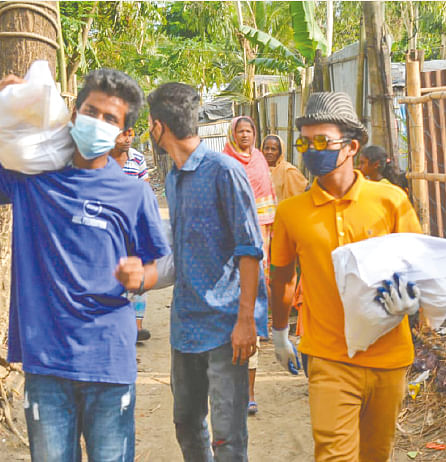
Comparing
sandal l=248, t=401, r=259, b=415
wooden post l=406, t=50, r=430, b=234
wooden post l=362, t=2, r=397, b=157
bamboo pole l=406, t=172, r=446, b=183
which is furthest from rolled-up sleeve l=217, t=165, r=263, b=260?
wooden post l=362, t=2, r=397, b=157

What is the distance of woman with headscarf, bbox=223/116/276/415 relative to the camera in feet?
20.5

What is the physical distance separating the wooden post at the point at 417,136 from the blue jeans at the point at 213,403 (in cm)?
262

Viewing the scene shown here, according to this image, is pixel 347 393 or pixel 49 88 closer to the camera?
pixel 49 88

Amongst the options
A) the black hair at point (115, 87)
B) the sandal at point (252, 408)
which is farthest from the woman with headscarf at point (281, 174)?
the black hair at point (115, 87)

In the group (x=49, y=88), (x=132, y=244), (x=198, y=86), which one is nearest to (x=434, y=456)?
(x=132, y=244)

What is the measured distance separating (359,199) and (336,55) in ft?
21.5

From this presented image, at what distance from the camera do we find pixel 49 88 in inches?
95.9

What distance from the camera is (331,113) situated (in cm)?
301

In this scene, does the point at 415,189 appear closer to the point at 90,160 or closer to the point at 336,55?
the point at 90,160

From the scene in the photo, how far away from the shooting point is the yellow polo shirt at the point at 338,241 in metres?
2.90

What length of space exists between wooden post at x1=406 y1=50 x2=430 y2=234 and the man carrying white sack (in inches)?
87.9

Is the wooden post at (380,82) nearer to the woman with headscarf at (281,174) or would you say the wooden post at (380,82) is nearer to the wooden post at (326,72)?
the woman with headscarf at (281,174)

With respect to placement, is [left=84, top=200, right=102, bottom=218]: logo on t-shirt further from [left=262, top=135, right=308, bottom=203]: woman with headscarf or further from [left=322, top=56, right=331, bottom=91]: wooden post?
[left=322, top=56, right=331, bottom=91]: wooden post

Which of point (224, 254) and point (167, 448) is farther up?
point (224, 254)
